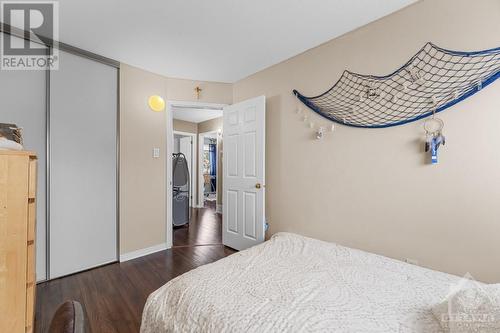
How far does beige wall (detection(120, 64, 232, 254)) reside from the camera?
2.84 meters

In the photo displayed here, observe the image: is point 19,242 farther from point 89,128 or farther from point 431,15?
point 431,15

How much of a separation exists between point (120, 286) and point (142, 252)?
77 cm

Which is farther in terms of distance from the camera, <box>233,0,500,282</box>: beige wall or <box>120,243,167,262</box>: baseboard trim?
<box>120,243,167,262</box>: baseboard trim

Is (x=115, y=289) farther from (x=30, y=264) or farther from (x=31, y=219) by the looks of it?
(x=31, y=219)

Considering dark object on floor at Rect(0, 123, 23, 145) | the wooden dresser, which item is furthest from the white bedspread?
dark object on floor at Rect(0, 123, 23, 145)

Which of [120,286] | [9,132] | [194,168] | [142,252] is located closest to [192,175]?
[194,168]

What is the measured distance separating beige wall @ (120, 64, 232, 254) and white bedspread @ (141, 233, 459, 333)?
6.11ft

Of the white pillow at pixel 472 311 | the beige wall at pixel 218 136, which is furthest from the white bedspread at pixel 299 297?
the beige wall at pixel 218 136

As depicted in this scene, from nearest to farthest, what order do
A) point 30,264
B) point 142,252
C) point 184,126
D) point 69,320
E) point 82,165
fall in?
point 69,320, point 30,264, point 82,165, point 142,252, point 184,126

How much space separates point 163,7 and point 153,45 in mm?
658

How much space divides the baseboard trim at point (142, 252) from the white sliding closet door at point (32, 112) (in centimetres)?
75

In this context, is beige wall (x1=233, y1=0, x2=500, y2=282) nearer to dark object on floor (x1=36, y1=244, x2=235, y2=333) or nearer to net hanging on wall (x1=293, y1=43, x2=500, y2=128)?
net hanging on wall (x1=293, y1=43, x2=500, y2=128)

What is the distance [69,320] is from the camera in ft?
1.79

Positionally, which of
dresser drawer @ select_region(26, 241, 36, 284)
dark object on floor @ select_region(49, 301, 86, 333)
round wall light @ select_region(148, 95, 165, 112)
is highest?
round wall light @ select_region(148, 95, 165, 112)
